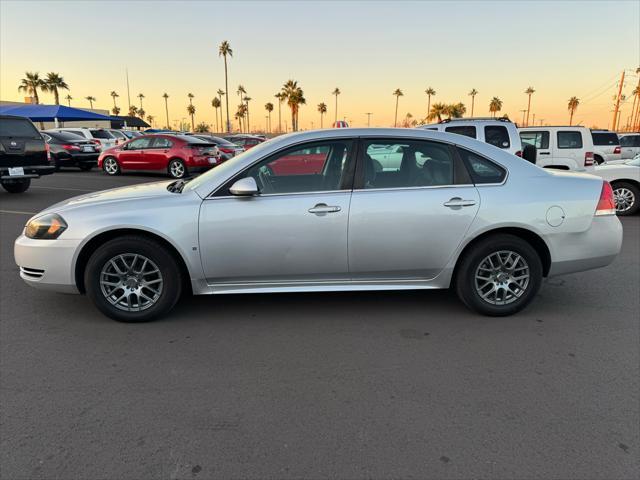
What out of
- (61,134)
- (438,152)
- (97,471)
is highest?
(61,134)

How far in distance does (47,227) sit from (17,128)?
837cm

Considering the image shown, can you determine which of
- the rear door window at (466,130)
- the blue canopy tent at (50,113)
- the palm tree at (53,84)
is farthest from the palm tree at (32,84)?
the rear door window at (466,130)

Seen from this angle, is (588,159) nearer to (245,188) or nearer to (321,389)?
(245,188)

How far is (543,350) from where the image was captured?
341cm

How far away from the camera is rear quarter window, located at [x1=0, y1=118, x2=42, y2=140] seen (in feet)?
32.8

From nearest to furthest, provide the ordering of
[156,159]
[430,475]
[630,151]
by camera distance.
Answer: [430,475]
[156,159]
[630,151]

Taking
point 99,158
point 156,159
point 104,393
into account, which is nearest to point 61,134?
point 99,158

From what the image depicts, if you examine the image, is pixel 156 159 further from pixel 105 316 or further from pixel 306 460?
pixel 306 460

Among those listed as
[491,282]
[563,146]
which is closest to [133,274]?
[491,282]

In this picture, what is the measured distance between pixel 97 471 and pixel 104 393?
28.8 inches

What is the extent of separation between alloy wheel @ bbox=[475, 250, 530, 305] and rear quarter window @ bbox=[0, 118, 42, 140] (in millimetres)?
10716

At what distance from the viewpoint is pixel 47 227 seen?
3781mm

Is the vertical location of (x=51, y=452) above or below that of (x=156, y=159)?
below

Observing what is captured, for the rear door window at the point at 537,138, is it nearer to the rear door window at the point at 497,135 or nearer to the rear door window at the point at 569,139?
the rear door window at the point at 569,139
